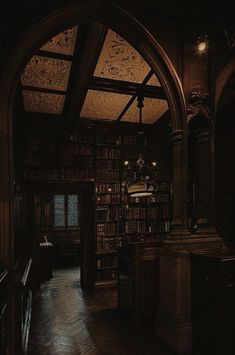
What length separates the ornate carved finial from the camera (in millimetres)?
3443

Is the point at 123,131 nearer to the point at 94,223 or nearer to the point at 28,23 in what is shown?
the point at 94,223

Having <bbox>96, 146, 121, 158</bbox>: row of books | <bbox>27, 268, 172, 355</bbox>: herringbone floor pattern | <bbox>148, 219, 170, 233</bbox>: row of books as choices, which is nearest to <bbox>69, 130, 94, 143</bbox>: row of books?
<bbox>96, 146, 121, 158</bbox>: row of books

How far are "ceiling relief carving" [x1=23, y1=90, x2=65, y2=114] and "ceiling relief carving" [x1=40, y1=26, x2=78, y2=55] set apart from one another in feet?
4.89

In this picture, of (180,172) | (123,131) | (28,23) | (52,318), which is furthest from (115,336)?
(123,131)

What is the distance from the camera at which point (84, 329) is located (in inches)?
156

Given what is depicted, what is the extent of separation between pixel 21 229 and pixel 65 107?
2.65 meters

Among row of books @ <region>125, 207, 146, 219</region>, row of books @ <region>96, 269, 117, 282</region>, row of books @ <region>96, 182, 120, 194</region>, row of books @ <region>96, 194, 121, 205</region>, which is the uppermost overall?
row of books @ <region>96, 182, 120, 194</region>

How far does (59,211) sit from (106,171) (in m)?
4.23

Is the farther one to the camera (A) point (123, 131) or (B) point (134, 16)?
(A) point (123, 131)

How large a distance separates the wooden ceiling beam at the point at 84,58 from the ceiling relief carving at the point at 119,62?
0.15m

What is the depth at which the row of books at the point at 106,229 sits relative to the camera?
6.73 meters

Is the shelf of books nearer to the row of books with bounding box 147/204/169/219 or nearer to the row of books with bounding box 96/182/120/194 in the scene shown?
the row of books with bounding box 96/182/120/194

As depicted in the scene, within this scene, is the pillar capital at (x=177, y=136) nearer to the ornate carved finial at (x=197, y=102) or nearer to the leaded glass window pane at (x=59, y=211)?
the ornate carved finial at (x=197, y=102)

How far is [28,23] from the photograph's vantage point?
2842 mm
